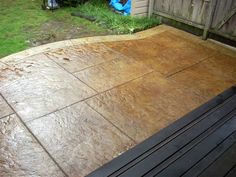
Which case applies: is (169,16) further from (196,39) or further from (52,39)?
(52,39)

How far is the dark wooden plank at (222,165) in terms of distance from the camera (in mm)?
1838

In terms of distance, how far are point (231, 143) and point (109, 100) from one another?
1.33 metres

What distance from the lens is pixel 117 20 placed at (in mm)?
5102

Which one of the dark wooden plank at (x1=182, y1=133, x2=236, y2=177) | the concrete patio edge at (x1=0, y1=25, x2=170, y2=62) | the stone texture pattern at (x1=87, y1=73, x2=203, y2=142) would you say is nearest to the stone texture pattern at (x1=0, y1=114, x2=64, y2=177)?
the stone texture pattern at (x1=87, y1=73, x2=203, y2=142)

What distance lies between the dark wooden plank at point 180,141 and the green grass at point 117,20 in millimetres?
2625

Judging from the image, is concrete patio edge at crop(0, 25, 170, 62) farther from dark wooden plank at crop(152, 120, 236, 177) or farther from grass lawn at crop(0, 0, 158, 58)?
dark wooden plank at crop(152, 120, 236, 177)

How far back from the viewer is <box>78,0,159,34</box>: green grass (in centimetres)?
486

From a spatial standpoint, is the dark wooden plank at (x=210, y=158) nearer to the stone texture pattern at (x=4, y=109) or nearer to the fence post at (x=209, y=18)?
the stone texture pattern at (x=4, y=109)

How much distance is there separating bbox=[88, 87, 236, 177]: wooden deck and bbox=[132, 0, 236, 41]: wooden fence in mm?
2106

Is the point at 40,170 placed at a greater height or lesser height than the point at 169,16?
lesser

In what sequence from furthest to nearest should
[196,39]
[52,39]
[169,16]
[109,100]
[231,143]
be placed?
[169,16]
[196,39]
[52,39]
[109,100]
[231,143]

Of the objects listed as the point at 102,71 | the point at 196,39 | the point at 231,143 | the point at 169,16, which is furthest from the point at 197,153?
the point at 169,16

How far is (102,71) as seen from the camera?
11.6ft

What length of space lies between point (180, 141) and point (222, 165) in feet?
1.37
